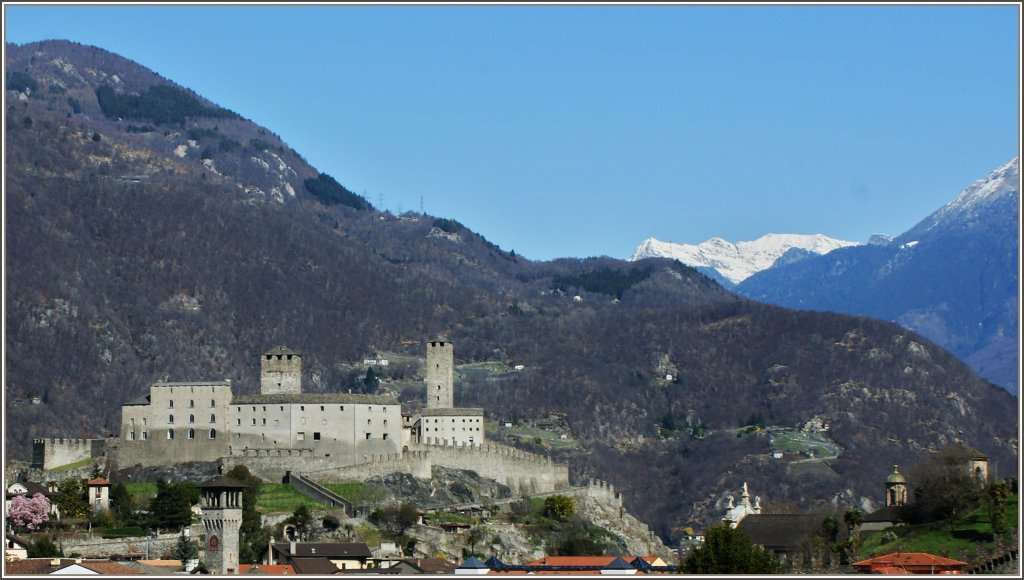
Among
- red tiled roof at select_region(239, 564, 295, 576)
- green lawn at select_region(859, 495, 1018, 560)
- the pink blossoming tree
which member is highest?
the pink blossoming tree

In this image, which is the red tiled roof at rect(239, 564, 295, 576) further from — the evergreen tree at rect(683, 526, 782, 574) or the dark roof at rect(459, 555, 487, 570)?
the evergreen tree at rect(683, 526, 782, 574)

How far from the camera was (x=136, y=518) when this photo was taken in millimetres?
113812

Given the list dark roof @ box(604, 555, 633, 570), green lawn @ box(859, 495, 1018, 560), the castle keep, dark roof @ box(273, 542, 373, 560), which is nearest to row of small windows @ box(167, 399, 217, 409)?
the castle keep

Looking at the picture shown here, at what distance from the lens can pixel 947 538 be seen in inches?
4031

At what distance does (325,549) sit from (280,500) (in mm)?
13160

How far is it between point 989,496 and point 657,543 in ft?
150

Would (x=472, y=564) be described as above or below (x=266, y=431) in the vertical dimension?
below

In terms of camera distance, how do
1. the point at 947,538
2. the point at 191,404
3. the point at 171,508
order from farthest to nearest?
the point at 191,404
the point at 171,508
the point at 947,538

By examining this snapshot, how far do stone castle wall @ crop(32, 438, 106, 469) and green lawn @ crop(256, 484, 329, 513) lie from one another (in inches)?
561

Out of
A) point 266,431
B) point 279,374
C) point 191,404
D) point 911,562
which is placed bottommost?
point 911,562

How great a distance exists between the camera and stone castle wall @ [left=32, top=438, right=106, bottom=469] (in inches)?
5236

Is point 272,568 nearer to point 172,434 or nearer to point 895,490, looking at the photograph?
point 172,434

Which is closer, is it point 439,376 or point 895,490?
point 895,490

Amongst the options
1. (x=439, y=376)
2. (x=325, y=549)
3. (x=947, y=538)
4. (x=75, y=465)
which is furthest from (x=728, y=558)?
(x=439, y=376)
